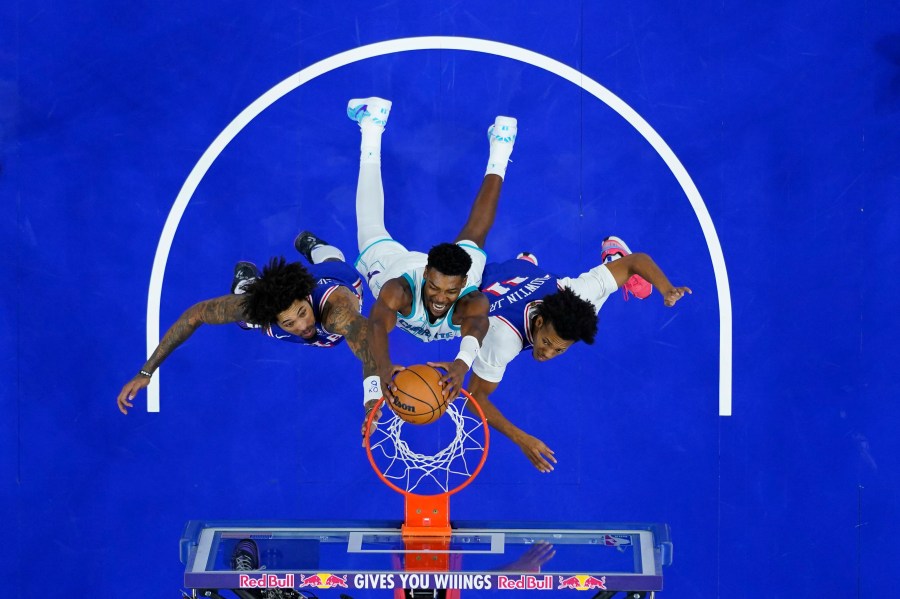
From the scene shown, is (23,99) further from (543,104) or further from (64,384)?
(543,104)

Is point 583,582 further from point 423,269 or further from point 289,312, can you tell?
point 289,312

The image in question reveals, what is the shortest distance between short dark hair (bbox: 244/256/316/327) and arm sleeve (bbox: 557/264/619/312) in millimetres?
2451

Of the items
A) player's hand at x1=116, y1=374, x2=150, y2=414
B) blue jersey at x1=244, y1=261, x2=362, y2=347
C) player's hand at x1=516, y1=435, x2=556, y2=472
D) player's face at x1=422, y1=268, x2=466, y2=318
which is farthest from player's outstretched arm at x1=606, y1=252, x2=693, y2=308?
player's hand at x1=116, y1=374, x2=150, y2=414

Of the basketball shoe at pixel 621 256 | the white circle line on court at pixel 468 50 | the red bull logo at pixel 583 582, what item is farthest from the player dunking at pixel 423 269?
the red bull logo at pixel 583 582

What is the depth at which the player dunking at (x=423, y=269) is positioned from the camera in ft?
26.8

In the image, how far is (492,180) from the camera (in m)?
10.1

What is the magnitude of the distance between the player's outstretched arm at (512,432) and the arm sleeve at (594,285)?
1162 mm

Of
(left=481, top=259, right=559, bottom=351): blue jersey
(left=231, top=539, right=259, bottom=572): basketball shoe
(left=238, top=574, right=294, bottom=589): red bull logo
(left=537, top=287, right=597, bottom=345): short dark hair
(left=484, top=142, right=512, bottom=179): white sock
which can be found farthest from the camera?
(left=484, top=142, right=512, bottom=179): white sock

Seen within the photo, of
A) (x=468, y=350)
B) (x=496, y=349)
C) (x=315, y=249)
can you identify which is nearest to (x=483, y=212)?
(x=496, y=349)

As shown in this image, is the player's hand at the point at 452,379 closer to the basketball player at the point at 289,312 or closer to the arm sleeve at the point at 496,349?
the basketball player at the point at 289,312

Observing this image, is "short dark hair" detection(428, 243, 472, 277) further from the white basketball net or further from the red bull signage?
the red bull signage

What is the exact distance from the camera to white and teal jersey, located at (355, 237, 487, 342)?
8844mm

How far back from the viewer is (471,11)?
35.7ft

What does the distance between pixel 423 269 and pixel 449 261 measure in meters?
0.82
